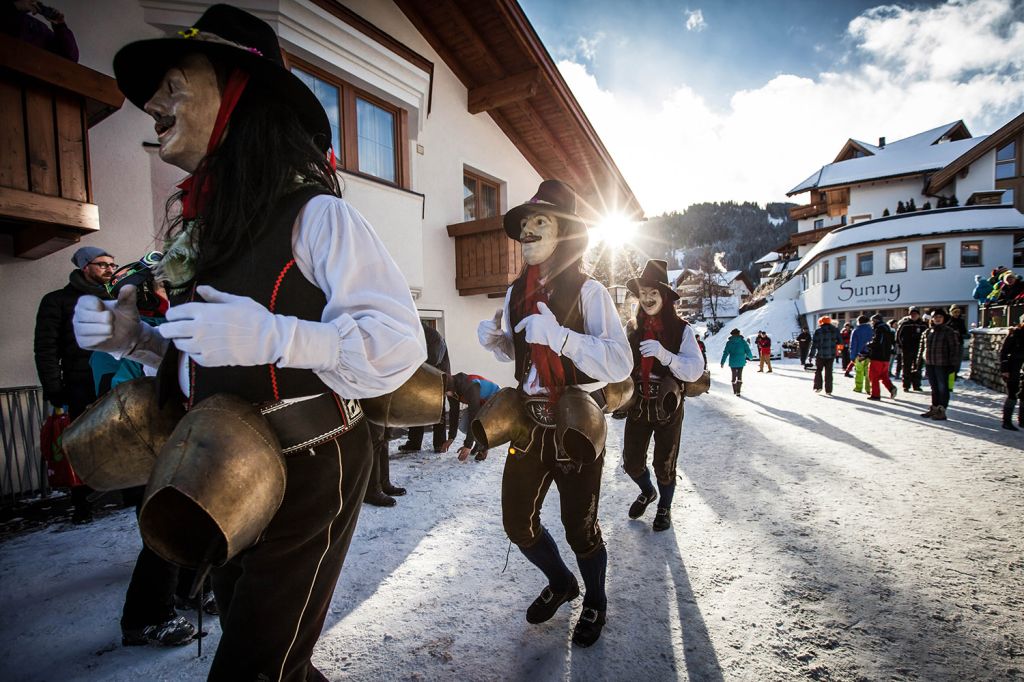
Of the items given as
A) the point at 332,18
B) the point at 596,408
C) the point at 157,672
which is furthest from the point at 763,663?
the point at 332,18

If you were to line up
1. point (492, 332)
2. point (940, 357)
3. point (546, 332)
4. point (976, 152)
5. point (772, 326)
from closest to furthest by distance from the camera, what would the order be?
point (546, 332)
point (492, 332)
point (940, 357)
point (976, 152)
point (772, 326)

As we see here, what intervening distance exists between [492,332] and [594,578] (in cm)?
148

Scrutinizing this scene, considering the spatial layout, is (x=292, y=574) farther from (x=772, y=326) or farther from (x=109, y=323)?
(x=772, y=326)

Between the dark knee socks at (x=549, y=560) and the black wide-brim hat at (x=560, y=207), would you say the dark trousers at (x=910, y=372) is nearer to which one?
the black wide-brim hat at (x=560, y=207)

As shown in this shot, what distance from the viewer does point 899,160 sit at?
3184cm

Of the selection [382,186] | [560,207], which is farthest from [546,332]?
[382,186]

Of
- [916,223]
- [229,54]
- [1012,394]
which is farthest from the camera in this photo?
[916,223]

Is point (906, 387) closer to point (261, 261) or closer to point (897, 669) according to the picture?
point (897, 669)

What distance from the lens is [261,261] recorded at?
125 cm

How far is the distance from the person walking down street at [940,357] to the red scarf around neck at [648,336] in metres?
6.86

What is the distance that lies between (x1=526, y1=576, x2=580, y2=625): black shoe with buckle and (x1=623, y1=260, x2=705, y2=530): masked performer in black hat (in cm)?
148

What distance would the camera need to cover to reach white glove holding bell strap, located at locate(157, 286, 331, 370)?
1.02m

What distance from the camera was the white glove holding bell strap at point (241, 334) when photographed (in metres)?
1.02

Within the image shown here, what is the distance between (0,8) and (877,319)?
13838 mm
